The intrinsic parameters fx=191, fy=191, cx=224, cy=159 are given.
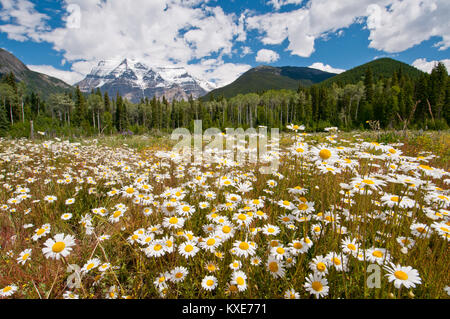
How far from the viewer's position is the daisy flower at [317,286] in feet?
4.68

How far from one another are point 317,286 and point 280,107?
69073 mm

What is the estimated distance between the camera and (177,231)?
2113 millimetres

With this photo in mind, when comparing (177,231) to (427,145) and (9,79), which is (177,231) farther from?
(9,79)

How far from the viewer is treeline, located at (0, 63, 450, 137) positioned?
4162 cm

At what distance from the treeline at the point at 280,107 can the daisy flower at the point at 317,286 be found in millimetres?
40883

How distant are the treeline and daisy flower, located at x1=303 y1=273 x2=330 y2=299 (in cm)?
4088

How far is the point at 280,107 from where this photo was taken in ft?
214

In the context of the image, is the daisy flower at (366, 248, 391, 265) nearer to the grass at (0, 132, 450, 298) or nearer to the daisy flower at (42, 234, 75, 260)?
the grass at (0, 132, 450, 298)

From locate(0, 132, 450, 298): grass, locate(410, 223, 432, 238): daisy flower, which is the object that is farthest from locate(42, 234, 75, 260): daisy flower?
locate(410, 223, 432, 238): daisy flower

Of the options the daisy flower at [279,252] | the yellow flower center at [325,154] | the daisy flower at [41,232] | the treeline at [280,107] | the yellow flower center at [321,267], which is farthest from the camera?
the treeline at [280,107]

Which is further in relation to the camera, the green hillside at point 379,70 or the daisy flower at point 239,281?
the green hillside at point 379,70

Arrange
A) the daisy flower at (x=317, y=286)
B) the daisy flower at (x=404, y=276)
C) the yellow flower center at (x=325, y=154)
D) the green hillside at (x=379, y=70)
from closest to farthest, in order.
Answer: the daisy flower at (x=404, y=276)
the daisy flower at (x=317, y=286)
the yellow flower center at (x=325, y=154)
the green hillside at (x=379, y=70)

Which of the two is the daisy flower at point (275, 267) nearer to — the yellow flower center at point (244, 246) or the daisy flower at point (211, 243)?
the yellow flower center at point (244, 246)

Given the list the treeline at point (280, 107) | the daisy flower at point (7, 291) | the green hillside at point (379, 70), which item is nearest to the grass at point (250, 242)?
the daisy flower at point (7, 291)
